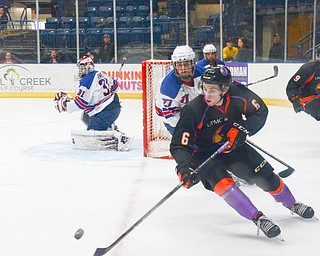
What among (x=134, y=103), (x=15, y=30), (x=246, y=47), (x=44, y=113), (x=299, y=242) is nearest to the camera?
(x=299, y=242)

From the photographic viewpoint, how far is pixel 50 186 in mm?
4066

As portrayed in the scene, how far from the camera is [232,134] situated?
110 inches

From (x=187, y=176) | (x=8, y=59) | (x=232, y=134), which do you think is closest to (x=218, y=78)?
(x=232, y=134)

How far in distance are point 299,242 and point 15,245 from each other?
1282mm

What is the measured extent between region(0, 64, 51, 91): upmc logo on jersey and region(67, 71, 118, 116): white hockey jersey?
541 cm

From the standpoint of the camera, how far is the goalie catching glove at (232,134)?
2799 millimetres

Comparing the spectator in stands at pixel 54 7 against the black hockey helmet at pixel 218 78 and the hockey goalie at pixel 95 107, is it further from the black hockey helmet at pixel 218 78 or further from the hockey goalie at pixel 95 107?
the black hockey helmet at pixel 218 78

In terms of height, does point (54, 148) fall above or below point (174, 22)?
below

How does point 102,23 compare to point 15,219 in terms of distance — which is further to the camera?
point 102,23

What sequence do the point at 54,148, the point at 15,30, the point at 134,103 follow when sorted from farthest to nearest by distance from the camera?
1. the point at 15,30
2. the point at 134,103
3. the point at 54,148

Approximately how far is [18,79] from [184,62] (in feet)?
24.5

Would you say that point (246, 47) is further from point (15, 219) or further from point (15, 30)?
point (15, 219)

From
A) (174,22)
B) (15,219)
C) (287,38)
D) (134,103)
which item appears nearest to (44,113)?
(134,103)

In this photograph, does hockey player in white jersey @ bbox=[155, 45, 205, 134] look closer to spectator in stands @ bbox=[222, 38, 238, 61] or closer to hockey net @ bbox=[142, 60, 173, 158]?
hockey net @ bbox=[142, 60, 173, 158]
